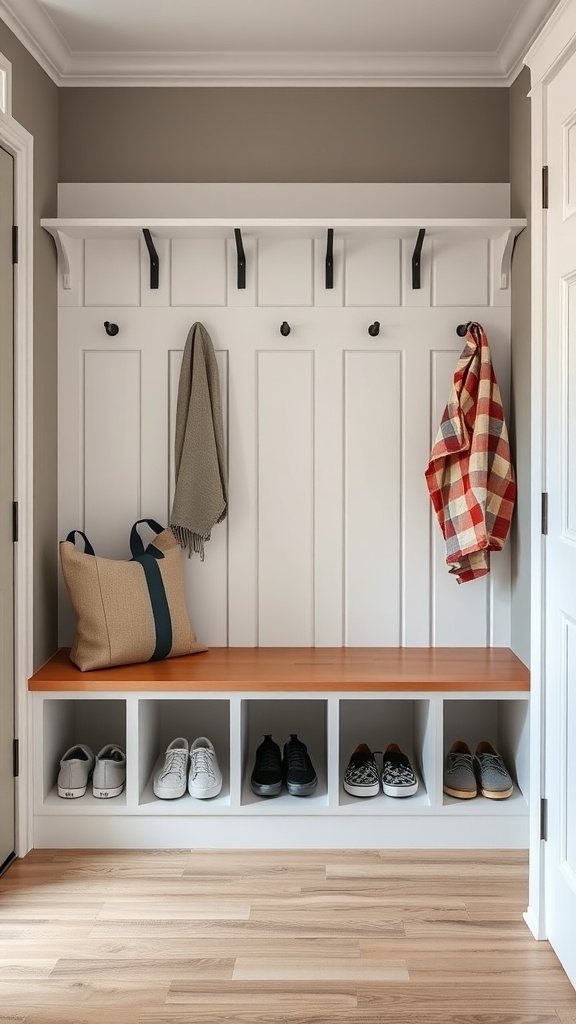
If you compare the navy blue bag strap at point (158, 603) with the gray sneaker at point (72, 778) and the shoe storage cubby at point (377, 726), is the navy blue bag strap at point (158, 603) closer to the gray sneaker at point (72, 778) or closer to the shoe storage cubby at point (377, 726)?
the gray sneaker at point (72, 778)

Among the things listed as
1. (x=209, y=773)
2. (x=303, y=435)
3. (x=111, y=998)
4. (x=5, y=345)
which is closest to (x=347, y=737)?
(x=209, y=773)

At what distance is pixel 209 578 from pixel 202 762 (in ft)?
2.11

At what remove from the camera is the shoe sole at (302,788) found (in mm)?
2643

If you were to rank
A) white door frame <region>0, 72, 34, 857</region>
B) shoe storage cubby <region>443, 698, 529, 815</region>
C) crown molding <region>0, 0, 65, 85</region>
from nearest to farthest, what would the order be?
1. crown molding <region>0, 0, 65, 85</region>
2. white door frame <region>0, 72, 34, 857</region>
3. shoe storage cubby <region>443, 698, 529, 815</region>

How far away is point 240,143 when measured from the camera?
292 centimetres

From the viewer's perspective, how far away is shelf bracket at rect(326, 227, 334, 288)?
2.79 metres

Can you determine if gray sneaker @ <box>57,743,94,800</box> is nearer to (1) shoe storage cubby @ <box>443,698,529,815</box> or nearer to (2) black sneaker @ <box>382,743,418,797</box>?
(2) black sneaker @ <box>382,743,418,797</box>

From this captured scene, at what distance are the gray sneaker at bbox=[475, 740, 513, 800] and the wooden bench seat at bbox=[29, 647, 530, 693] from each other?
298 mm

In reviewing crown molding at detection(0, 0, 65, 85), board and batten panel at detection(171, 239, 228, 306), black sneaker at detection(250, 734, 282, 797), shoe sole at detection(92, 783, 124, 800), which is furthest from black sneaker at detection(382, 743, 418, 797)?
crown molding at detection(0, 0, 65, 85)

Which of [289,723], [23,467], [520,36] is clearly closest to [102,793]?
[289,723]

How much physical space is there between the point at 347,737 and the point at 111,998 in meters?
1.34

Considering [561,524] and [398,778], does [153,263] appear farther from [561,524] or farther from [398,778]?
[398,778]

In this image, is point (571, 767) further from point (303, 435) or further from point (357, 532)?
point (303, 435)

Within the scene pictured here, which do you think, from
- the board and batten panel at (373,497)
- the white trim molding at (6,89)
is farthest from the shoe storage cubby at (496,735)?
the white trim molding at (6,89)
